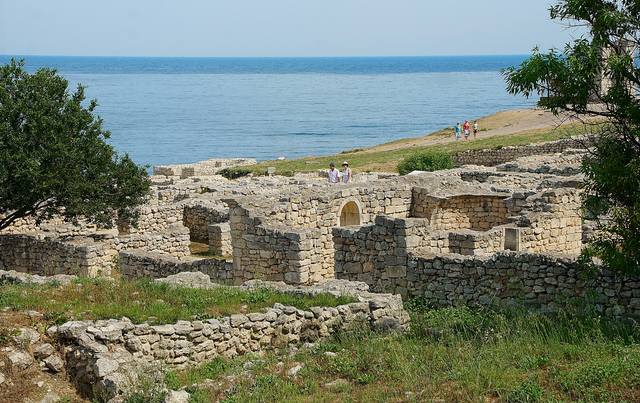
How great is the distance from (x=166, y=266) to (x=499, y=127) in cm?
4953

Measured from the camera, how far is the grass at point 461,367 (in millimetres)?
9922

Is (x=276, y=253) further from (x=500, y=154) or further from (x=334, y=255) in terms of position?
(x=500, y=154)

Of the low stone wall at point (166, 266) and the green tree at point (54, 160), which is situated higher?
the green tree at point (54, 160)

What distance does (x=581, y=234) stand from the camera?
61.1 feet

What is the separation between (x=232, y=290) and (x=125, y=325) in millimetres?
2395

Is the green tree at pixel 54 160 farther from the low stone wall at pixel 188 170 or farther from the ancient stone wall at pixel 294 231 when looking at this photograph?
the low stone wall at pixel 188 170

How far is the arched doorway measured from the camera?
19922 mm

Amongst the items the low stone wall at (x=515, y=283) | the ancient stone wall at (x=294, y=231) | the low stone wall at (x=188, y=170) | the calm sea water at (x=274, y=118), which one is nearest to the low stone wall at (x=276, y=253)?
the ancient stone wall at (x=294, y=231)

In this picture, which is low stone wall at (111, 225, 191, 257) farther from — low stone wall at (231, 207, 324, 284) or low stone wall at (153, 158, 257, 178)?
low stone wall at (153, 158, 257, 178)

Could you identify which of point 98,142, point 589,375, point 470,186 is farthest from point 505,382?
point 98,142

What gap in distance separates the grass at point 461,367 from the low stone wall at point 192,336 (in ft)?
0.95

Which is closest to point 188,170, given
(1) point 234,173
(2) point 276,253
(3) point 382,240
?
(1) point 234,173

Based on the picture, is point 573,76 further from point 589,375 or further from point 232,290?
point 232,290

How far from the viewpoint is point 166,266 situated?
17.8 m
